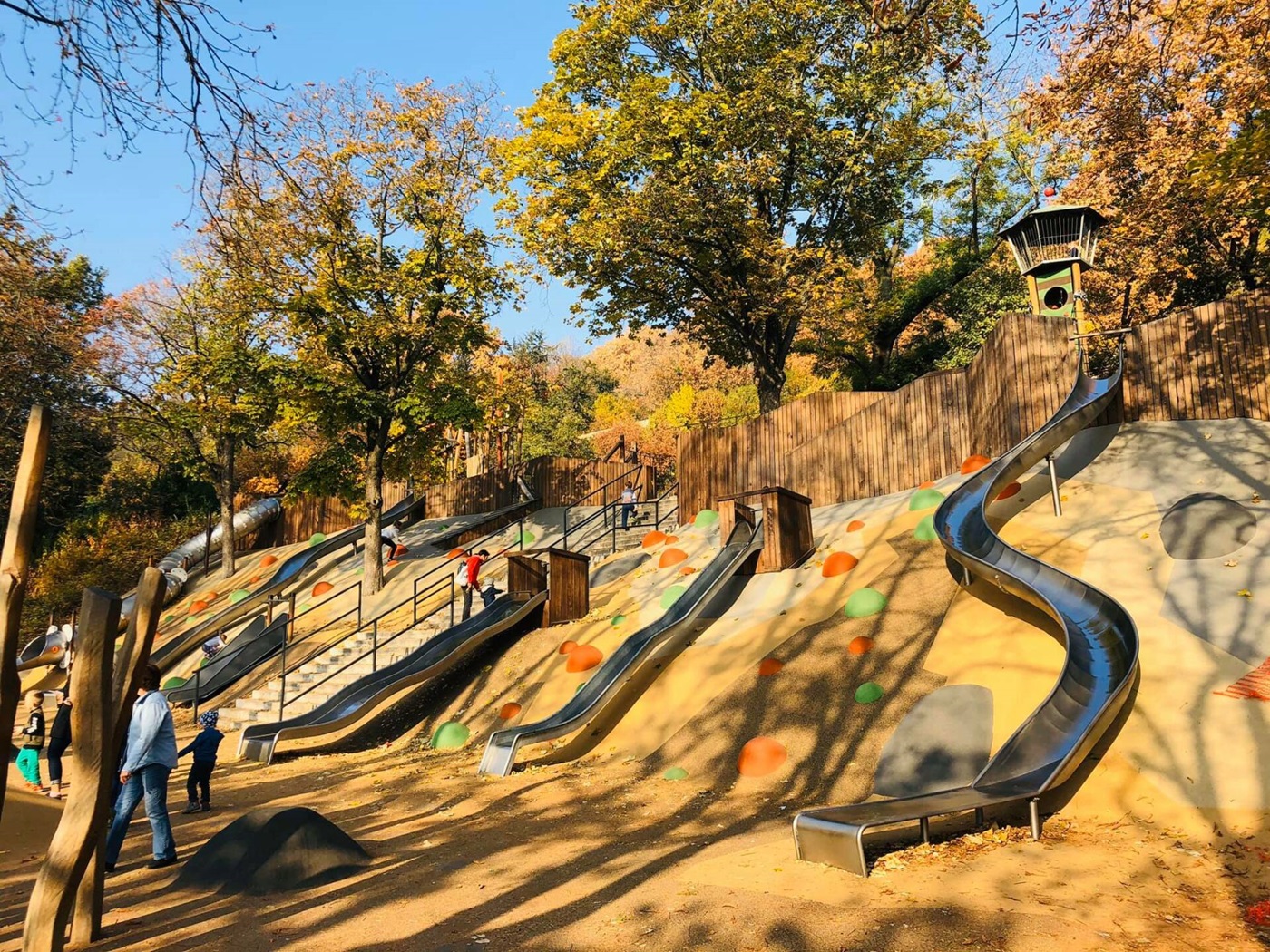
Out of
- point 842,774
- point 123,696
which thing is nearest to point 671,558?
point 842,774

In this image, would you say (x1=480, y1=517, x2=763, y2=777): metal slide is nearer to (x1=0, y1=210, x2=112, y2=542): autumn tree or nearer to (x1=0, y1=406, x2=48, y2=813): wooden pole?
(x1=0, y1=406, x2=48, y2=813): wooden pole

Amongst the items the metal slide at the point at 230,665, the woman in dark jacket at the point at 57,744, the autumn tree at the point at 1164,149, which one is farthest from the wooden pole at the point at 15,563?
the autumn tree at the point at 1164,149

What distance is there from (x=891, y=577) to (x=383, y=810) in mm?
6760

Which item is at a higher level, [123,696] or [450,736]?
[123,696]

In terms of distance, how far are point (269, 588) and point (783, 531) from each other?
16.3 meters

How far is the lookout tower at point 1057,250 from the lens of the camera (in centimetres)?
1444

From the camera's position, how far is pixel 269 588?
23797 mm

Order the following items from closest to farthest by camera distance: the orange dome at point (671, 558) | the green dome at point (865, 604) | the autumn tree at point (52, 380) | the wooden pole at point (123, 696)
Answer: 1. the wooden pole at point (123, 696)
2. the green dome at point (865, 604)
3. the orange dome at point (671, 558)
4. the autumn tree at point (52, 380)

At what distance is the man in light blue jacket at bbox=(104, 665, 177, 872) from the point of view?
653 cm

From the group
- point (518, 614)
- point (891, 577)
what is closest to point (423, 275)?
point (518, 614)

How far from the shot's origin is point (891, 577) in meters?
11.4

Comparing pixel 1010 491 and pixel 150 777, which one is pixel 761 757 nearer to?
pixel 150 777

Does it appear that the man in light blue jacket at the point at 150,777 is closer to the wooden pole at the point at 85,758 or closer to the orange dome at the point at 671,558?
the wooden pole at the point at 85,758

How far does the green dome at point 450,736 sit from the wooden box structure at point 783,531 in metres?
4.86
